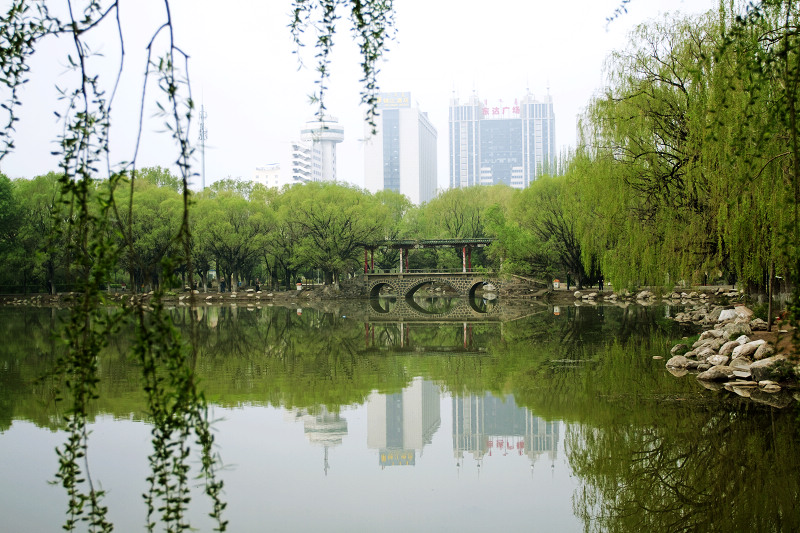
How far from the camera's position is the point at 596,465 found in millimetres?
8078

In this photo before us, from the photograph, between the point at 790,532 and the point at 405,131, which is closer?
the point at 790,532

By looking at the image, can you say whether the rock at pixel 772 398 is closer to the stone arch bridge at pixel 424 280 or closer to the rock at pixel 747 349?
the rock at pixel 747 349

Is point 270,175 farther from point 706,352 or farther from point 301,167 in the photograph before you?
point 706,352

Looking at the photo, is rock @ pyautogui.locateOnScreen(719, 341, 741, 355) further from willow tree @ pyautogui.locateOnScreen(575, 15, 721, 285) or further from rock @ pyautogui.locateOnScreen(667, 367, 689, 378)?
willow tree @ pyautogui.locateOnScreen(575, 15, 721, 285)

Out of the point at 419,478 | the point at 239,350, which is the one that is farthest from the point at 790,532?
the point at 239,350

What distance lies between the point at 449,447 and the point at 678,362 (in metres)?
6.29

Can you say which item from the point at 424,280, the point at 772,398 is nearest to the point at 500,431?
the point at 772,398

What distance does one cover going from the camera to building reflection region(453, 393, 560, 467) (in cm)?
891

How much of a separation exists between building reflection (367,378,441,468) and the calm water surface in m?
0.04

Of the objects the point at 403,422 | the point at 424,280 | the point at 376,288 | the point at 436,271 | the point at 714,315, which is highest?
the point at 436,271

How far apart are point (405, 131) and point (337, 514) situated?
113 meters

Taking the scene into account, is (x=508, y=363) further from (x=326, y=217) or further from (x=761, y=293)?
(x=326, y=217)

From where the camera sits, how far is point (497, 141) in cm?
17388

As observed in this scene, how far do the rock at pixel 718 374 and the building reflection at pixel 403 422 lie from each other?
14.2 ft
